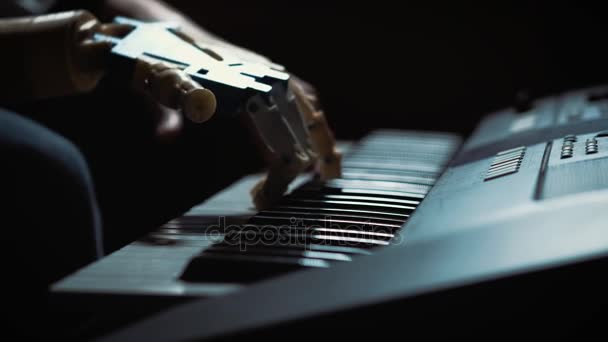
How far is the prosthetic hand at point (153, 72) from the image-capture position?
1.85 feet

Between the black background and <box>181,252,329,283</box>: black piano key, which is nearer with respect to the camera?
<box>181,252,329,283</box>: black piano key

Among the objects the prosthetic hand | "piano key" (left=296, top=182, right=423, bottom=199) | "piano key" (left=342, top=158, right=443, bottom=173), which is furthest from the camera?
"piano key" (left=342, top=158, right=443, bottom=173)

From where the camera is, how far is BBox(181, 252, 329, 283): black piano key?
0.45m

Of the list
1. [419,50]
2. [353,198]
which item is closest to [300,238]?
[353,198]

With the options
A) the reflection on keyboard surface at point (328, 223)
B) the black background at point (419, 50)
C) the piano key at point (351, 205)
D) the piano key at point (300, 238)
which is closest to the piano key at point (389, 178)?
the reflection on keyboard surface at point (328, 223)

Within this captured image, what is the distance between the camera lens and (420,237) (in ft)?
1.43

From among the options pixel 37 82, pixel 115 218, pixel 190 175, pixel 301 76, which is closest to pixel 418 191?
pixel 37 82

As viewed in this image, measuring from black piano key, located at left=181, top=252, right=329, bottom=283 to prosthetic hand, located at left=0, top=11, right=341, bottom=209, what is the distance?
0.41ft

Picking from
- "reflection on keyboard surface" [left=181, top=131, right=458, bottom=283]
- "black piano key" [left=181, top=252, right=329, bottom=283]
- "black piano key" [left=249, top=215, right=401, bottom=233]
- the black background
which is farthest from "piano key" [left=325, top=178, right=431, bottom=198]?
the black background

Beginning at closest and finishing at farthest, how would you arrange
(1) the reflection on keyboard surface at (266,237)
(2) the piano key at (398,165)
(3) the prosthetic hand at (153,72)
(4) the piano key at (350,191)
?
(1) the reflection on keyboard surface at (266,237), (3) the prosthetic hand at (153,72), (4) the piano key at (350,191), (2) the piano key at (398,165)

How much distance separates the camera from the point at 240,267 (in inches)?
18.4

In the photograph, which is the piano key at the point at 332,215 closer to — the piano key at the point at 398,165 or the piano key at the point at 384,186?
the piano key at the point at 384,186

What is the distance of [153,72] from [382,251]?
293mm

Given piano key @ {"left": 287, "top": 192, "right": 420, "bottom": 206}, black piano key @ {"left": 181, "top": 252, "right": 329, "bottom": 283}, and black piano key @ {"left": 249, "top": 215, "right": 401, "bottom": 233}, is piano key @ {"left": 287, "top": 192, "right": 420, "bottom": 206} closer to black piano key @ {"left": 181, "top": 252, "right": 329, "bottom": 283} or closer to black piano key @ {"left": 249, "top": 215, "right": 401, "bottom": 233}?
black piano key @ {"left": 249, "top": 215, "right": 401, "bottom": 233}
